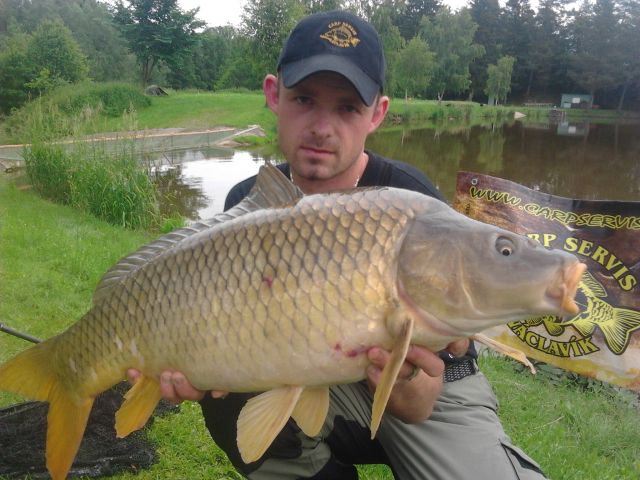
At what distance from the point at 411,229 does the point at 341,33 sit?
2.65ft

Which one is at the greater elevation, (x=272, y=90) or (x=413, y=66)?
(x=413, y=66)

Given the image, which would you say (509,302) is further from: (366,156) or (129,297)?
(366,156)

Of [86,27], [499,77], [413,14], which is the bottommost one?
[499,77]

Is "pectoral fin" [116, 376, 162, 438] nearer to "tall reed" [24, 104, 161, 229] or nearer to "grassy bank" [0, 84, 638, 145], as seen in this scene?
"tall reed" [24, 104, 161, 229]

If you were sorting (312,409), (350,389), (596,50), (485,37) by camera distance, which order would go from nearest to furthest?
(312,409) < (350,389) < (596,50) < (485,37)

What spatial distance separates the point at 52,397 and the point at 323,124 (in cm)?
94

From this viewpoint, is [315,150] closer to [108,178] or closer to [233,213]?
[233,213]

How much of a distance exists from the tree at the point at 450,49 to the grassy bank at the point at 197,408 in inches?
1161

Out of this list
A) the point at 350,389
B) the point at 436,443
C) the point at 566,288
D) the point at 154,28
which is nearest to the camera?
the point at 566,288

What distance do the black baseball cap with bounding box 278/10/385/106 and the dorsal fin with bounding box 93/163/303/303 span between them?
17.7 inches

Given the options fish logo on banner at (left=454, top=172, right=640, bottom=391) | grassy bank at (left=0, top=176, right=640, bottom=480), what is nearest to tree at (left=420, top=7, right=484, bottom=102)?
grassy bank at (left=0, top=176, right=640, bottom=480)

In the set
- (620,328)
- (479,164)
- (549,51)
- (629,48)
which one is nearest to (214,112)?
(479,164)

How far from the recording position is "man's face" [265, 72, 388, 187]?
4.66 ft

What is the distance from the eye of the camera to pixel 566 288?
781mm
